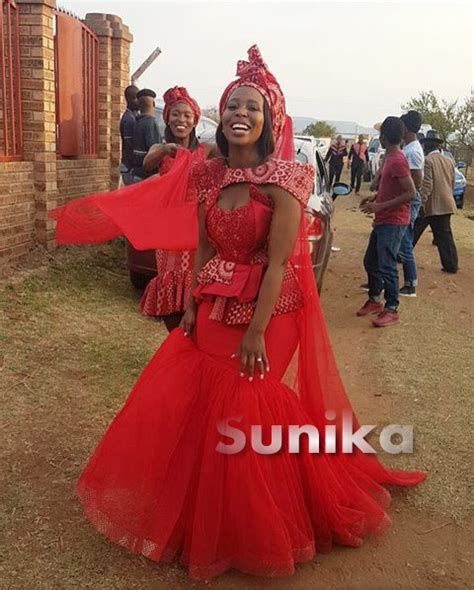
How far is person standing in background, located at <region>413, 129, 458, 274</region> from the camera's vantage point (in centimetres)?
834

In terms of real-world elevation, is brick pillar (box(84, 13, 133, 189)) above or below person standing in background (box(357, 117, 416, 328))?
above

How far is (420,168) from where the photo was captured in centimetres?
674

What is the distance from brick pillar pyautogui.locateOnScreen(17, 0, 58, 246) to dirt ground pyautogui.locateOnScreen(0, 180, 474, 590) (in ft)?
2.20

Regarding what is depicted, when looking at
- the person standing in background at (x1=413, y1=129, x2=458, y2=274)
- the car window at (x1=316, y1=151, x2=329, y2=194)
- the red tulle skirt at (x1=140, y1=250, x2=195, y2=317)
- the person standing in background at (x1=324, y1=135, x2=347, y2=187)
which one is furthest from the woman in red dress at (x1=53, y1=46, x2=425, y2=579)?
the person standing in background at (x1=324, y1=135, x2=347, y2=187)

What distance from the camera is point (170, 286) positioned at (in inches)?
149

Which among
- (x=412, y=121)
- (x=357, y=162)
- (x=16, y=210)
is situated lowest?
(x=16, y=210)

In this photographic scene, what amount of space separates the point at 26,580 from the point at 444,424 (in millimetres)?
2741

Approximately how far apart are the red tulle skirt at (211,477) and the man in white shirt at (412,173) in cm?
461

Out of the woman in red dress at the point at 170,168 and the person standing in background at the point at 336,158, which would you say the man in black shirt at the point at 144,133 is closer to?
the woman in red dress at the point at 170,168

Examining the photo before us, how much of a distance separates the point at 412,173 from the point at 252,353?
485cm

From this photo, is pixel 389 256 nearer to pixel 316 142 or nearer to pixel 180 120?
pixel 180 120

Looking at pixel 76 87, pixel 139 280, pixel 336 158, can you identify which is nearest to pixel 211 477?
pixel 139 280

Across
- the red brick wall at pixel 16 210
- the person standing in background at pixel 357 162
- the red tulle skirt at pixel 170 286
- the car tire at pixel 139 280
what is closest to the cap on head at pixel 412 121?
the car tire at pixel 139 280

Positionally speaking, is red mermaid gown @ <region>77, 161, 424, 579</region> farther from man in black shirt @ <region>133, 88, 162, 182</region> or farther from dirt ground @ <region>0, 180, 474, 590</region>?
man in black shirt @ <region>133, 88, 162, 182</region>
